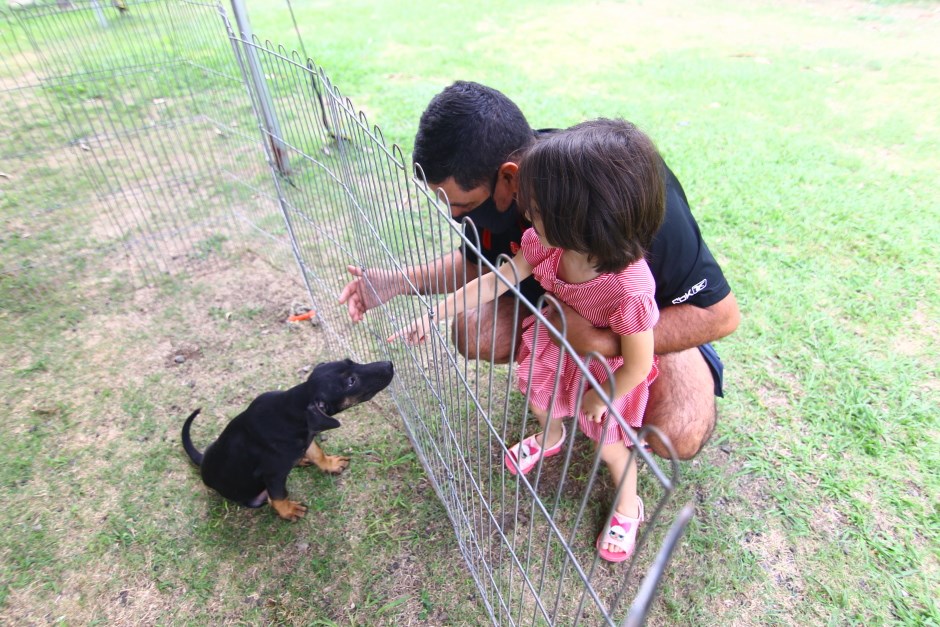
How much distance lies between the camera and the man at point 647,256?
1931 millimetres

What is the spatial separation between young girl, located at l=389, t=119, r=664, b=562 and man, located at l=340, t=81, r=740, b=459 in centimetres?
15

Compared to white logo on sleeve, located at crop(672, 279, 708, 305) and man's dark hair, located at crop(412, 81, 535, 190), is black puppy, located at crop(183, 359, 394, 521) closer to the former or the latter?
man's dark hair, located at crop(412, 81, 535, 190)

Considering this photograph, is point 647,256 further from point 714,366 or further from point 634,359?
point 714,366

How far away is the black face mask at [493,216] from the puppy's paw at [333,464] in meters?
1.39

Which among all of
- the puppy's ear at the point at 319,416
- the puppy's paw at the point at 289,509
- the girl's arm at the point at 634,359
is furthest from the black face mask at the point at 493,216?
the puppy's paw at the point at 289,509

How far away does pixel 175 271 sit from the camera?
3.99 metres

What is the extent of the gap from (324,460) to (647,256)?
1.79 metres

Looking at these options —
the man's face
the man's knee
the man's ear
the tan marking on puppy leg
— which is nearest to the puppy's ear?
the tan marking on puppy leg

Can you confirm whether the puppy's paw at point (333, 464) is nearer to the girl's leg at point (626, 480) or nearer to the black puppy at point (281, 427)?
the black puppy at point (281, 427)

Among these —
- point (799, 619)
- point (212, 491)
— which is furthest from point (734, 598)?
point (212, 491)

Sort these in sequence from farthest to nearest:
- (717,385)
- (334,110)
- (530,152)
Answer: (717,385) → (334,110) → (530,152)

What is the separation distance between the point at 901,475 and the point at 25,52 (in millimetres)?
5990

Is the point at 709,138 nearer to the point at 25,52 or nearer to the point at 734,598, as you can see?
the point at 734,598

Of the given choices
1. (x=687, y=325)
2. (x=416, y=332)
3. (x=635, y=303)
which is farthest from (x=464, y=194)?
(x=687, y=325)
